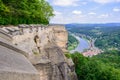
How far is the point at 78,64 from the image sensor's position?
3791cm

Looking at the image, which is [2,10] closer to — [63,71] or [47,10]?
[63,71]

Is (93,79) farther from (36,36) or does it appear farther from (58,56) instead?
(36,36)

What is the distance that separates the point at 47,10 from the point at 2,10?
28247mm

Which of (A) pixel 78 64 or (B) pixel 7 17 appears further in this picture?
(A) pixel 78 64

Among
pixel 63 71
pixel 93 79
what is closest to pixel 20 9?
pixel 63 71

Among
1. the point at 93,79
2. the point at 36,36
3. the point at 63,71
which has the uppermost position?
the point at 36,36

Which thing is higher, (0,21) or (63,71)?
(0,21)

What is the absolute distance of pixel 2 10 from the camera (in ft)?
76.5

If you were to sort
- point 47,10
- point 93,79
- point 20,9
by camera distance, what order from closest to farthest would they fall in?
point 20,9
point 93,79
point 47,10

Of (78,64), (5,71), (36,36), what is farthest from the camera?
(78,64)

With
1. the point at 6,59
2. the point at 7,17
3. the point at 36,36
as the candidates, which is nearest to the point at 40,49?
the point at 36,36

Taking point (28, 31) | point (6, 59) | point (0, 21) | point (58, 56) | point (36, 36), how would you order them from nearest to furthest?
point (6, 59) → point (28, 31) → point (0, 21) → point (36, 36) → point (58, 56)

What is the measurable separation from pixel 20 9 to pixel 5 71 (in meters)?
25.9

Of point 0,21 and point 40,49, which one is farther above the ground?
point 0,21
